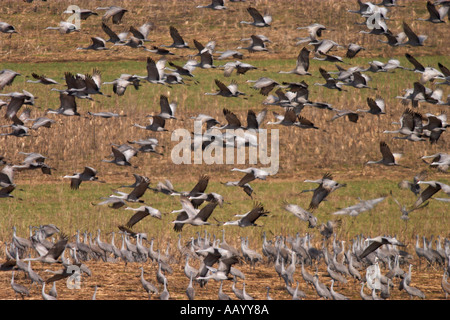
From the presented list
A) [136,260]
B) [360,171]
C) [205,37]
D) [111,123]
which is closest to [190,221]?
[136,260]

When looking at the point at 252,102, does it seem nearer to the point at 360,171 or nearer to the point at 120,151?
the point at 360,171

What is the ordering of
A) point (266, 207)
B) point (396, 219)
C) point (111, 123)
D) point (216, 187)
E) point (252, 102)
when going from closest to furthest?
point (396, 219) → point (266, 207) → point (216, 187) → point (111, 123) → point (252, 102)

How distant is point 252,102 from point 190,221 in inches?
1082

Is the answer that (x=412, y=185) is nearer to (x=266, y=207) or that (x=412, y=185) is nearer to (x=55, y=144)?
(x=266, y=207)

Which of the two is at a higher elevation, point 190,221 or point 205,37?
point 190,221

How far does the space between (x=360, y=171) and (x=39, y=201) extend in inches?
579

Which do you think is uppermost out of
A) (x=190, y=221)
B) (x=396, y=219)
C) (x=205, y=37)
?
(x=190, y=221)

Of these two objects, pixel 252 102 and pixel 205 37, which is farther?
pixel 205 37

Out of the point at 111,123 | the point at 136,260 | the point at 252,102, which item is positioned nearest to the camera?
the point at 136,260

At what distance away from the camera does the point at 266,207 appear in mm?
30703

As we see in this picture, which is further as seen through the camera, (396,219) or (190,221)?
(396,219)

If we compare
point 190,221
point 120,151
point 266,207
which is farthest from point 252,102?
point 190,221
